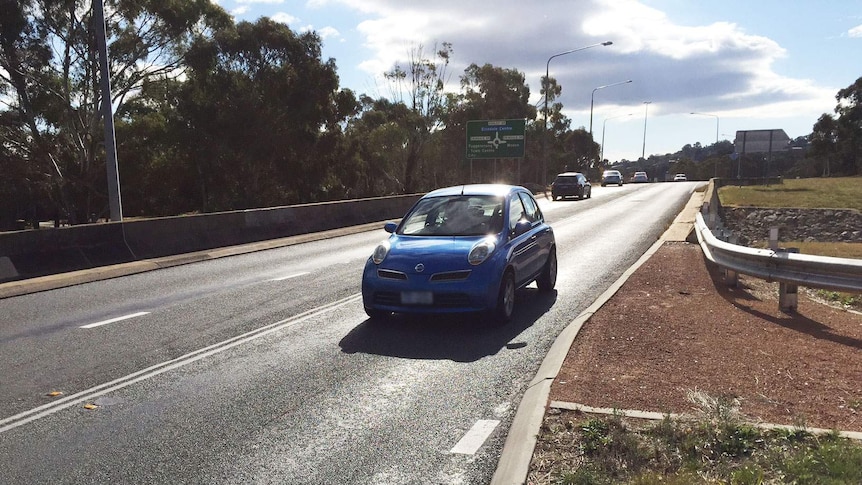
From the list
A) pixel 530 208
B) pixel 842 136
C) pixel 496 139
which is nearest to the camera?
pixel 530 208

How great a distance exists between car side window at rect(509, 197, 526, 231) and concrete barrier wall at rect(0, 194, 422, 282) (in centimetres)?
909

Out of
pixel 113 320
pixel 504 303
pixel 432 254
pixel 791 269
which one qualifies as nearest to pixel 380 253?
pixel 432 254

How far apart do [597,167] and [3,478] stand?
95.2m

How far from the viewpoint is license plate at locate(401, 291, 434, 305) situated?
742 centimetres

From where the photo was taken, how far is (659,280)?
405 inches

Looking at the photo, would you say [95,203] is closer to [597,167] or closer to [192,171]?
[192,171]

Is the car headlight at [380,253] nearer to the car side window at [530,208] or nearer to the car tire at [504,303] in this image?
the car tire at [504,303]

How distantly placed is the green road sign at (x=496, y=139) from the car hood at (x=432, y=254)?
112ft

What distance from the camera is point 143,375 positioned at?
6.09m

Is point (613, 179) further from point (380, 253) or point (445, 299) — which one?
point (445, 299)

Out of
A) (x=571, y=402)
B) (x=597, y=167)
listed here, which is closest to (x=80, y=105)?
(x=571, y=402)

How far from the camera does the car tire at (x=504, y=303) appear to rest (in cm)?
767

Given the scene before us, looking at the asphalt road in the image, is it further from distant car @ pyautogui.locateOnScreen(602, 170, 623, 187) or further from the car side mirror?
distant car @ pyautogui.locateOnScreen(602, 170, 623, 187)

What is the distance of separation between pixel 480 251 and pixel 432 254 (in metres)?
0.57
